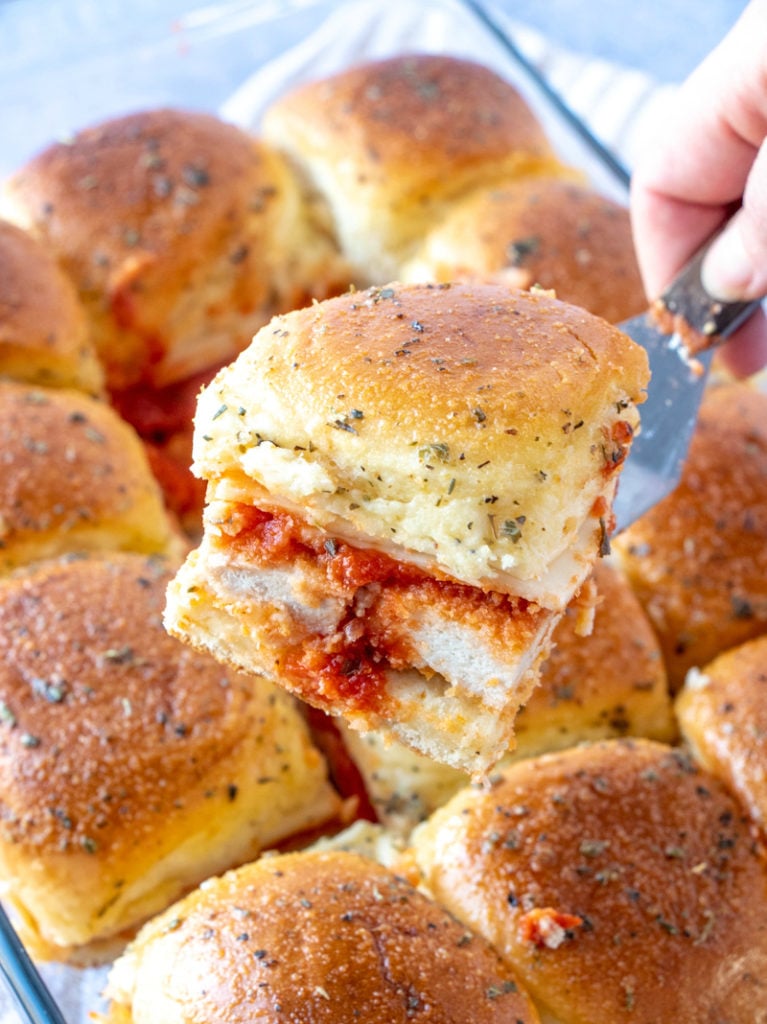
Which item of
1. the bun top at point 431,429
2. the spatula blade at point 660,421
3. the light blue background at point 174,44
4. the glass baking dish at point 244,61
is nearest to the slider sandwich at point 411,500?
the bun top at point 431,429

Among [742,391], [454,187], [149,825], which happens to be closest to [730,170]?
[742,391]

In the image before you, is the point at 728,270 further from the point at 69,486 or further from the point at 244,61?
the point at 244,61

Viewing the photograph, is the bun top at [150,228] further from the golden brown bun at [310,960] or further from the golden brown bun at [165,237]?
the golden brown bun at [310,960]

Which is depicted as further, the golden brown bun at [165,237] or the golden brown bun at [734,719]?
the golden brown bun at [165,237]

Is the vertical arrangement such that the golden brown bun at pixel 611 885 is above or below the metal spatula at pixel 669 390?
below

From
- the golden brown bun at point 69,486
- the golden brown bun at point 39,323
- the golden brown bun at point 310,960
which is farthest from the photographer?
the golden brown bun at point 39,323

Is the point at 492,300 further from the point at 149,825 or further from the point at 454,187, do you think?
the point at 454,187

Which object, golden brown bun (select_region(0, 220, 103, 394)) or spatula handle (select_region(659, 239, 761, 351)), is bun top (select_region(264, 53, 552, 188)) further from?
spatula handle (select_region(659, 239, 761, 351))

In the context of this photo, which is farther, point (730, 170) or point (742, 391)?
point (742, 391)
